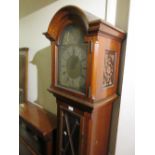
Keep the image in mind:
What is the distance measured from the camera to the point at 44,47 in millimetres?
1947

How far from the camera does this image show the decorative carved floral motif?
106 cm

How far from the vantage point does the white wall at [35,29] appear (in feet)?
5.59

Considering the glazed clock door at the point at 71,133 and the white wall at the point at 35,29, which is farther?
the white wall at the point at 35,29

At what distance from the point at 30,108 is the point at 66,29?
4.62ft

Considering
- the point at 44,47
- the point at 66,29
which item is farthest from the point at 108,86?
the point at 44,47

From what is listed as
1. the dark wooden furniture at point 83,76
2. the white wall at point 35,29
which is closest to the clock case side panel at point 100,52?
the dark wooden furniture at point 83,76

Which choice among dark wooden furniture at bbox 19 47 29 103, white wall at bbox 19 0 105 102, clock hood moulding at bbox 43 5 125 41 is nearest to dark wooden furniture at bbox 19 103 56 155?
dark wooden furniture at bbox 19 47 29 103

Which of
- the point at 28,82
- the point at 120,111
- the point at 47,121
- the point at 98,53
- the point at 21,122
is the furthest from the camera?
the point at 28,82

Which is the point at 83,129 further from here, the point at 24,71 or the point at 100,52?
the point at 24,71

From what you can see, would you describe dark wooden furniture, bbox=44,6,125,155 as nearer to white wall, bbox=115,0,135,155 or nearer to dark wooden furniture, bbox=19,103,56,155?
white wall, bbox=115,0,135,155

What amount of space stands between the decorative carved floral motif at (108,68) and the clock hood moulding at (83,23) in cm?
15

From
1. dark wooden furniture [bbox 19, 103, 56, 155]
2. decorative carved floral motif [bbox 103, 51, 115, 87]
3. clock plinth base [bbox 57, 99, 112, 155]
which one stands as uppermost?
decorative carved floral motif [bbox 103, 51, 115, 87]

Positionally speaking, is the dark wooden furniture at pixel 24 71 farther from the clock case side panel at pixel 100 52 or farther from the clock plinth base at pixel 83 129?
the clock case side panel at pixel 100 52
